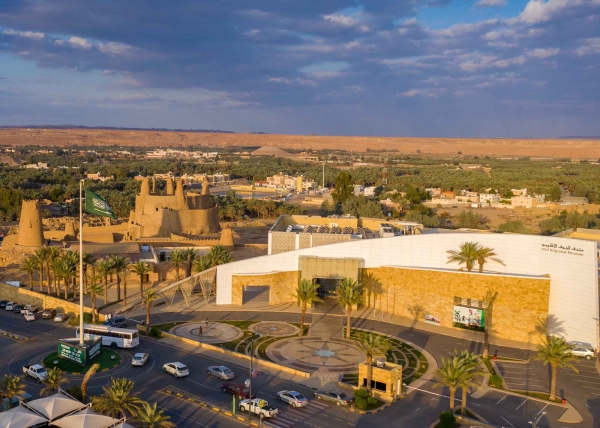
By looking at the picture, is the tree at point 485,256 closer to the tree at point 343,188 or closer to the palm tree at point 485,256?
the palm tree at point 485,256

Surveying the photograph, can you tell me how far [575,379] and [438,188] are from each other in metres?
105

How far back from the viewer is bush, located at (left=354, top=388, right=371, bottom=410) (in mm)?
30150

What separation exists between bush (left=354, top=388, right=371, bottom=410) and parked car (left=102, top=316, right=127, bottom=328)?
19080 mm

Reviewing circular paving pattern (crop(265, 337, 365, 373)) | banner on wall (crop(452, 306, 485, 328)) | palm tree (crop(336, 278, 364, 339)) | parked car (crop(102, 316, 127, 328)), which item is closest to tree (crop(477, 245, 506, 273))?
banner on wall (crop(452, 306, 485, 328))

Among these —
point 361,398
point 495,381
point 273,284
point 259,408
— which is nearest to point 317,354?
point 361,398

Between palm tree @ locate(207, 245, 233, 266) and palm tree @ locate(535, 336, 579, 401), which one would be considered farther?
palm tree @ locate(207, 245, 233, 266)

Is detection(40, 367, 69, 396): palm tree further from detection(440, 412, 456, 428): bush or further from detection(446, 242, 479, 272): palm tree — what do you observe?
detection(446, 242, 479, 272): palm tree

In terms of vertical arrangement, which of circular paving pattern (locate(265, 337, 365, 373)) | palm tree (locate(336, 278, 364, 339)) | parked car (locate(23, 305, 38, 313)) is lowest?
circular paving pattern (locate(265, 337, 365, 373))

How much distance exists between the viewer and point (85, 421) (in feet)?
82.8

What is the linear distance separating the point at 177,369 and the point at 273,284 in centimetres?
1633

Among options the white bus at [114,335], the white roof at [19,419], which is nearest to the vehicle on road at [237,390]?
the white bus at [114,335]

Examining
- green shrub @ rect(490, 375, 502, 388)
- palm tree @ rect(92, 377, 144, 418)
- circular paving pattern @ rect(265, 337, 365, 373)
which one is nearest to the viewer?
palm tree @ rect(92, 377, 144, 418)

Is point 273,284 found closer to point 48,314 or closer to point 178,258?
point 178,258

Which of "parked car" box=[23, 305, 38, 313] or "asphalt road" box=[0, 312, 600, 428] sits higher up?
"parked car" box=[23, 305, 38, 313]
